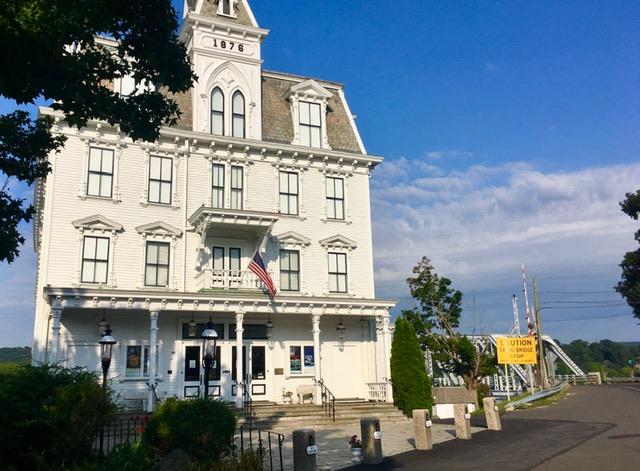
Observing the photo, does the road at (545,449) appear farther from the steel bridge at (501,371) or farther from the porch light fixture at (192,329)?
the steel bridge at (501,371)

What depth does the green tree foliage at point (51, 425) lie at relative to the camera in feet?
32.6

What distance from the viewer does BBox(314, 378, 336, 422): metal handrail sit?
20769 millimetres

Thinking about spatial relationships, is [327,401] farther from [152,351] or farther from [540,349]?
[540,349]

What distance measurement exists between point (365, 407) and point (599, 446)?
9796 millimetres

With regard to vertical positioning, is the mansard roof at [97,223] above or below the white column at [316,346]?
above

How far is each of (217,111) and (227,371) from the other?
10.9 m

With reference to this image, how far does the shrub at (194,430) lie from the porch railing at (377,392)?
44.6ft

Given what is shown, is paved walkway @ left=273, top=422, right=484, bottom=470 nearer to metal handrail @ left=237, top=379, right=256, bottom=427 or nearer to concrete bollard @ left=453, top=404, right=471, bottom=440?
concrete bollard @ left=453, top=404, right=471, bottom=440

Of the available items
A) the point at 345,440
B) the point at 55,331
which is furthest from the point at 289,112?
the point at 345,440

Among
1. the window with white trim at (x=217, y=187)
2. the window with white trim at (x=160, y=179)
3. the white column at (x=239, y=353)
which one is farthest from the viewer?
the window with white trim at (x=217, y=187)

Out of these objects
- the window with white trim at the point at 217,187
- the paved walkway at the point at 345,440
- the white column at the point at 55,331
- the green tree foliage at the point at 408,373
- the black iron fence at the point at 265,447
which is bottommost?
the paved walkway at the point at 345,440

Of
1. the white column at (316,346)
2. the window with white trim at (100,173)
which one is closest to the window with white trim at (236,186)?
the window with white trim at (100,173)

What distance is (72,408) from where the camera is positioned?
10.1m

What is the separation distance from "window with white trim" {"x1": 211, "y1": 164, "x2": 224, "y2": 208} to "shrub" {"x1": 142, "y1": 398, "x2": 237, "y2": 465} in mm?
13712
